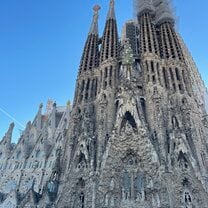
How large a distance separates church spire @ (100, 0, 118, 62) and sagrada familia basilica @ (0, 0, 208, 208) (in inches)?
4.9

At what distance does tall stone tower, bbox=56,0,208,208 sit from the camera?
1819 centimetres

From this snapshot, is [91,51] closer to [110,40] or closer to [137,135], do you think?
[110,40]

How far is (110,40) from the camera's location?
3044cm

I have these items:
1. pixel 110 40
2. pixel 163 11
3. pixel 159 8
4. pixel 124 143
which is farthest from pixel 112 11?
pixel 124 143

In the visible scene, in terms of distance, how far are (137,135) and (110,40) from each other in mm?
13610

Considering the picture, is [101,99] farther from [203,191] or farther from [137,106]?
[203,191]

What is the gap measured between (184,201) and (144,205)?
2.63 m

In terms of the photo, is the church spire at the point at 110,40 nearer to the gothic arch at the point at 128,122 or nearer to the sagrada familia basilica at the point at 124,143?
the sagrada familia basilica at the point at 124,143

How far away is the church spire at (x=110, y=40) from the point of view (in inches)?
1139

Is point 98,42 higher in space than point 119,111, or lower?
higher

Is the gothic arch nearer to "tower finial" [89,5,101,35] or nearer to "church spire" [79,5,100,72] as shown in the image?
"church spire" [79,5,100,72]

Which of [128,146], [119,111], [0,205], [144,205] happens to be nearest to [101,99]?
[119,111]

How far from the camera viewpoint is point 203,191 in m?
17.3

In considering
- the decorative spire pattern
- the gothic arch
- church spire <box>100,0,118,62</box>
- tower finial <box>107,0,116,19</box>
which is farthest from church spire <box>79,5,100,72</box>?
the gothic arch
